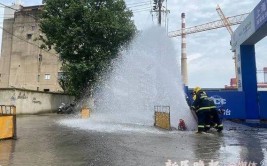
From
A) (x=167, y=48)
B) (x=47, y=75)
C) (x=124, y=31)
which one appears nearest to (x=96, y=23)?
(x=124, y=31)

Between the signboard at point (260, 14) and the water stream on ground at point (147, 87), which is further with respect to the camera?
the water stream on ground at point (147, 87)

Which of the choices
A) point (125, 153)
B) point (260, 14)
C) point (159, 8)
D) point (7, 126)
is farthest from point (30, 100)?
point (125, 153)

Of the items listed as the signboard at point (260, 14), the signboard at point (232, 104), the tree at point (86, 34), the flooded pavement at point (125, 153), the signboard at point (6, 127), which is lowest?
the flooded pavement at point (125, 153)

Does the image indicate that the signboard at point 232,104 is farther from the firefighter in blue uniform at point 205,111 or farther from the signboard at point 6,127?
the signboard at point 6,127

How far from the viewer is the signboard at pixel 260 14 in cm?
1363

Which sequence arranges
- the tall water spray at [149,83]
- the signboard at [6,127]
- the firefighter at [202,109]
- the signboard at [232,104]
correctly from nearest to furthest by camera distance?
the signboard at [6,127]
the firefighter at [202,109]
the tall water spray at [149,83]
the signboard at [232,104]

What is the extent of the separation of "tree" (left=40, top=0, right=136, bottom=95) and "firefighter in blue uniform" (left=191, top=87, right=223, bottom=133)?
57.7ft

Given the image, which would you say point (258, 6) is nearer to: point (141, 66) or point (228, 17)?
point (141, 66)

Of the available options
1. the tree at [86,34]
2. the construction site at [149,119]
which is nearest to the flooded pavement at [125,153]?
the construction site at [149,119]

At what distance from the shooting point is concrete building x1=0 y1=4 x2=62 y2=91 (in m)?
53.0

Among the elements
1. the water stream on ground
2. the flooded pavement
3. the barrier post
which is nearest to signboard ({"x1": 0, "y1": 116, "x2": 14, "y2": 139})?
the barrier post

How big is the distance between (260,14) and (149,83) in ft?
22.0

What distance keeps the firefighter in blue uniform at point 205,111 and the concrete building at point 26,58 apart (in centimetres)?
4278

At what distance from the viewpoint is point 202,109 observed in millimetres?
11766
